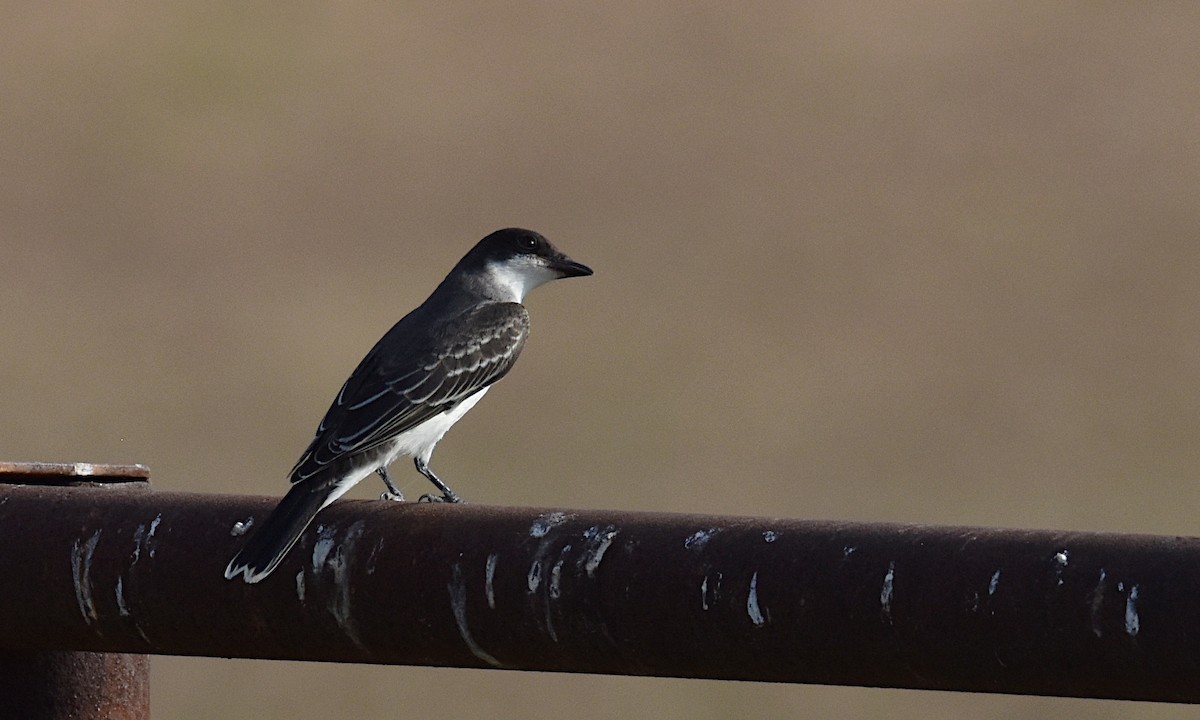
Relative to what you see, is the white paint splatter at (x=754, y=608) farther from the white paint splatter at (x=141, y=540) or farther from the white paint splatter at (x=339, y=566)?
the white paint splatter at (x=141, y=540)

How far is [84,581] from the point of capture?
117 inches

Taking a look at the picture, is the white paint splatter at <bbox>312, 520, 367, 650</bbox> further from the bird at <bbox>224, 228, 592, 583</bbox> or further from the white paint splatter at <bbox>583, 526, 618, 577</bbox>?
the bird at <bbox>224, 228, 592, 583</bbox>

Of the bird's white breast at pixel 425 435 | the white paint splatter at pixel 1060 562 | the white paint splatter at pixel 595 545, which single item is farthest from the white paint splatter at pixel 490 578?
the bird's white breast at pixel 425 435

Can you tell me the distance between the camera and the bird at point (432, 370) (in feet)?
17.5

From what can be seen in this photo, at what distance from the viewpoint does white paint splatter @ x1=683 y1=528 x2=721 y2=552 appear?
8.61 ft

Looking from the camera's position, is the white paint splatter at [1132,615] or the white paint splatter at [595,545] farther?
the white paint splatter at [595,545]

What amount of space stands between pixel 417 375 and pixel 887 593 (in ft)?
12.6

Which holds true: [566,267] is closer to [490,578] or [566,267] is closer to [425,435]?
[425,435]

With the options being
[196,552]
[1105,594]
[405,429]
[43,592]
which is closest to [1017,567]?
[1105,594]

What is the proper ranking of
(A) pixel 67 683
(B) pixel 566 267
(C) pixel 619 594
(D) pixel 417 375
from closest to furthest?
(C) pixel 619 594
(A) pixel 67 683
(D) pixel 417 375
(B) pixel 566 267

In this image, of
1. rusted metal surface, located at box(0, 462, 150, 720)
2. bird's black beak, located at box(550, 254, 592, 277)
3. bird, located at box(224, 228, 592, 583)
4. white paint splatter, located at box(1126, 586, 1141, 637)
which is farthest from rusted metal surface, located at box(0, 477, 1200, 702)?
bird's black beak, located at box(550, 254, 592, 277)

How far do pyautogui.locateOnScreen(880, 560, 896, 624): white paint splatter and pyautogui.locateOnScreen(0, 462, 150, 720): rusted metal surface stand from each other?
4.57 feet

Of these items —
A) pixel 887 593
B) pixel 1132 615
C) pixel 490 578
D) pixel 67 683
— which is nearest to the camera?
pixel 1132 615

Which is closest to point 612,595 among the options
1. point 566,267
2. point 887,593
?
point 887,593
